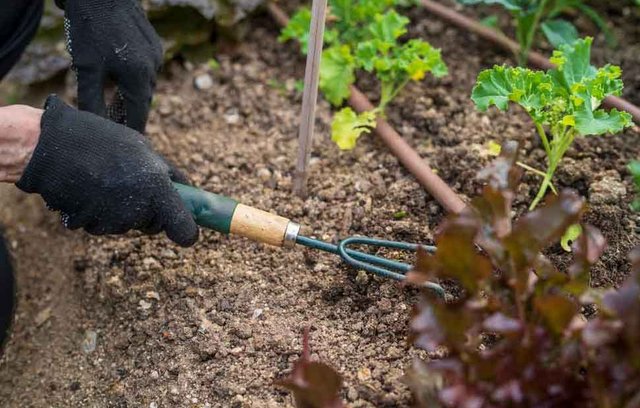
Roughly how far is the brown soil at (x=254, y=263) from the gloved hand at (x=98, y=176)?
1.10ft

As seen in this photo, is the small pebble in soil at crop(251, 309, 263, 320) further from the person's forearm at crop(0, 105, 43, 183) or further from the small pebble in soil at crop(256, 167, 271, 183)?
the person's forearm at crop(0, 105, 43, 183)

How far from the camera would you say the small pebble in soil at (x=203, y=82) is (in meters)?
2.79

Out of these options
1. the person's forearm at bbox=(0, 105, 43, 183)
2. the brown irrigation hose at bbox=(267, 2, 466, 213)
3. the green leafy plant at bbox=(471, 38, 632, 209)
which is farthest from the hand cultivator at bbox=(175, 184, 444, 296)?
the green leafy plant at bbox=(471, 38, 632, 209)

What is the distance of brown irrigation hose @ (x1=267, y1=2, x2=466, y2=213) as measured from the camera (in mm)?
2113

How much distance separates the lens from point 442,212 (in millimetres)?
2168

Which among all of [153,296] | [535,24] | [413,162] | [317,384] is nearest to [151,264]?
[153,296]

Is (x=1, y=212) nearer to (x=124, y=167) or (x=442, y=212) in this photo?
(x=124, y=167)

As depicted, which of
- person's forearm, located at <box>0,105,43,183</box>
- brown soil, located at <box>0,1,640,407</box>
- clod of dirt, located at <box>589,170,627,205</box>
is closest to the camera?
person's forearm, located at <box>0,105,43,183</box>

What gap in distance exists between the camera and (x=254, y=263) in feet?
6.98

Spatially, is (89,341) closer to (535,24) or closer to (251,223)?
(251,223)

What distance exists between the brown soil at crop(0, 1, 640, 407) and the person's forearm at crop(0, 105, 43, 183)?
0.50m

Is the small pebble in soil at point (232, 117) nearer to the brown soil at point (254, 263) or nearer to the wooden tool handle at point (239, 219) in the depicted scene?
the brown soil at point (254, 263)

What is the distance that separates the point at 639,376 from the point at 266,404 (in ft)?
2.85

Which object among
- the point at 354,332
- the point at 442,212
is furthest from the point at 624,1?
the point at 354,332
